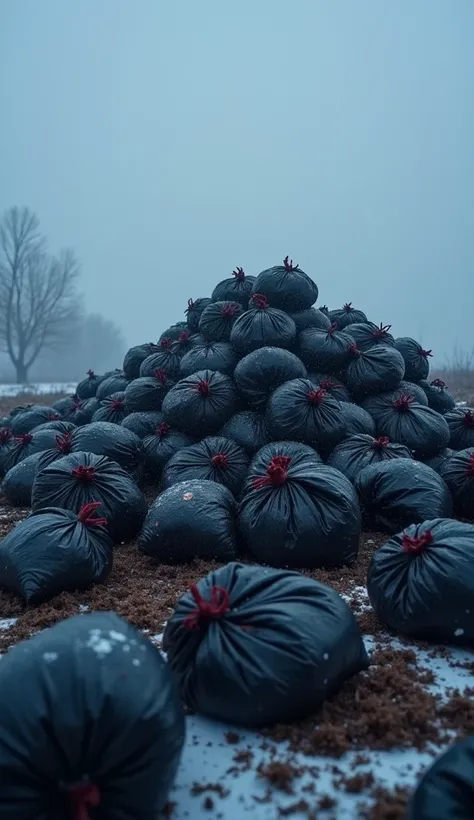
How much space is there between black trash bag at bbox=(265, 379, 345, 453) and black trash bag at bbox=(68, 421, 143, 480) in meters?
1.23

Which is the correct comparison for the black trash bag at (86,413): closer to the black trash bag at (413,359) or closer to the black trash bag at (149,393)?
the black trash bag at (149,393)

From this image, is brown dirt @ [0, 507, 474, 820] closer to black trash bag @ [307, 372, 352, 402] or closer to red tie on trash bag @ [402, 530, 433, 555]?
red tie on trash bag @ [402, 530, 433, 555]

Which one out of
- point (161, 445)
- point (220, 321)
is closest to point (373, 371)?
point (220, 321)

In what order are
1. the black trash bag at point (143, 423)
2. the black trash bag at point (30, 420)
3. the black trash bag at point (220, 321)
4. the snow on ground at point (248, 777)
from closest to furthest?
the snow on ground at point (248, 777)
the black trash bag at point (143, 423)
the black trash bag at point (220, 321)
the black trash bag at point (30, 420)

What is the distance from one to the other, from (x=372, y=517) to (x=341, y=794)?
2.71 m

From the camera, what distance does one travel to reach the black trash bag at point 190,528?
3.74 metres

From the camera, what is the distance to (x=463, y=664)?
99.3 inches

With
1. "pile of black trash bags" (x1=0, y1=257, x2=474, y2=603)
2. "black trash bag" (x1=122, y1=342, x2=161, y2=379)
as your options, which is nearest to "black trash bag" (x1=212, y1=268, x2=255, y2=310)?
"pile of black trash bags" (x1=0, y1=257, x2=474, y2=603)

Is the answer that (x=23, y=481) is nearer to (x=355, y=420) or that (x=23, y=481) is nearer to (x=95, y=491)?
(x=95, y=491)

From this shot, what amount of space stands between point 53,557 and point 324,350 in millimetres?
3337

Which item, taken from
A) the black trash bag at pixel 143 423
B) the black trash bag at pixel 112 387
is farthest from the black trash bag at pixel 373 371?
the black trash bag at pixel 112 387

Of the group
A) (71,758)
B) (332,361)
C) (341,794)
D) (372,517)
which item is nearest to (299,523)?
(372,517)

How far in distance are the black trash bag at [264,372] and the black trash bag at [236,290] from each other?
156cm

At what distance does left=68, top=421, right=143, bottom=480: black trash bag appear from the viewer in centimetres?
501
